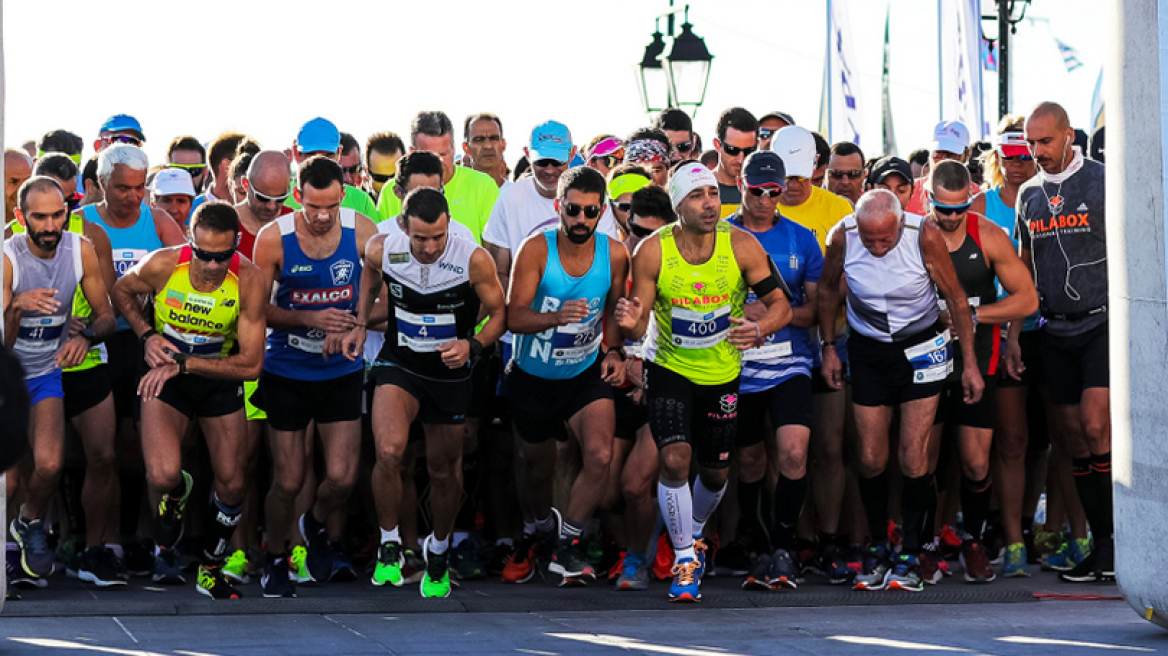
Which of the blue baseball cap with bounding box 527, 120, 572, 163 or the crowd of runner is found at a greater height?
the blue baseball cap with bounding box 527, 120, 572, 163

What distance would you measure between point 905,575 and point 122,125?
18.5 feet

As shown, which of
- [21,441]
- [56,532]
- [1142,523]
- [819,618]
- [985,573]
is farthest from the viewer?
[56,532]

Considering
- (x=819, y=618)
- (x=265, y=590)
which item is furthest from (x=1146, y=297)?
(x=265, y=590)

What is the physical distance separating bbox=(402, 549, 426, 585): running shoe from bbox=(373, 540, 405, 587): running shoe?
8 centimetres

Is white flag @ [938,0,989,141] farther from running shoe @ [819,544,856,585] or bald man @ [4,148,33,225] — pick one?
bald man @ [4,148,33,225]

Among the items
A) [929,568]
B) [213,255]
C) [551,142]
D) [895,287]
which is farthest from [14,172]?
[929,568]

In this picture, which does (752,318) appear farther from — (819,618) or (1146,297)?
(1146,297)

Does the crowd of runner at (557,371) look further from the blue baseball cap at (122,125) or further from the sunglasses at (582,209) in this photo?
the blue baseball cap at (122,125)

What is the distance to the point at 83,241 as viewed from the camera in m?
7.80

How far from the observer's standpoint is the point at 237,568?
26.3 ft

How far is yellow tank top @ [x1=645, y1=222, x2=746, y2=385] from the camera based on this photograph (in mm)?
7836

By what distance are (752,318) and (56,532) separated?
14.4 ft

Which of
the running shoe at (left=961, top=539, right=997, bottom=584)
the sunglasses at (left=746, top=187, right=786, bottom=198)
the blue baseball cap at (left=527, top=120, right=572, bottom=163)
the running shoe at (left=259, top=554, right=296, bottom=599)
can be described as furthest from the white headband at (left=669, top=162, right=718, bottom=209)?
the running shoe at (left=259, top=554, right=296, bottom=599)

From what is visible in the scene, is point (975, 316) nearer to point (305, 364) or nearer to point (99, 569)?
point (305, 364)
